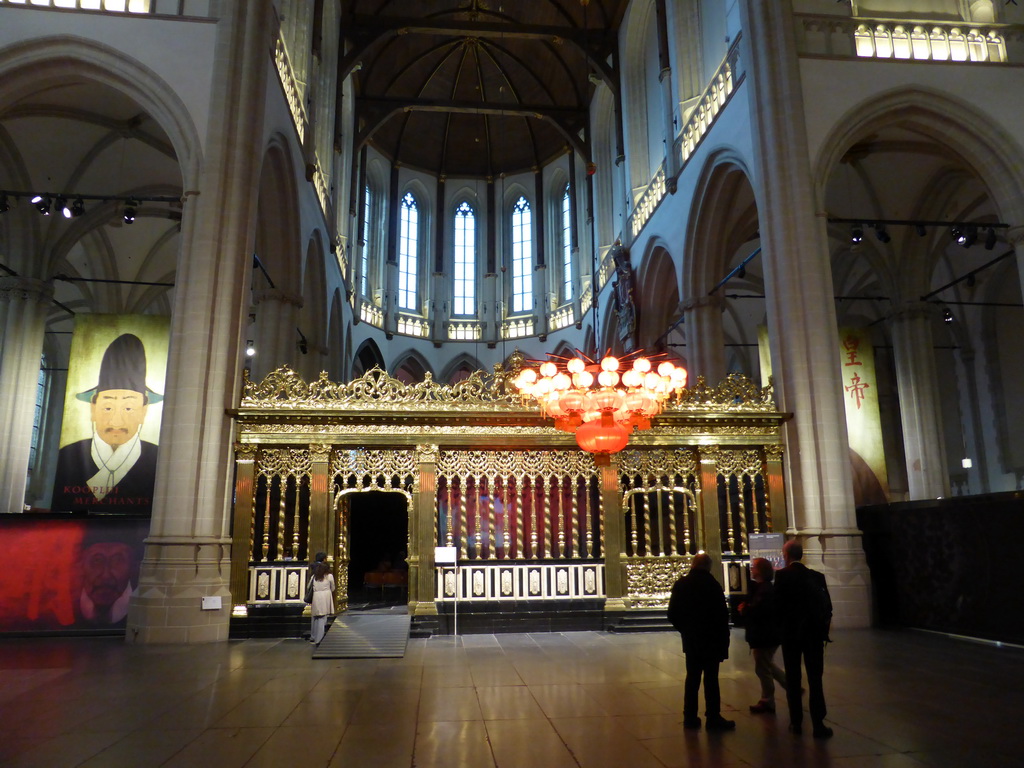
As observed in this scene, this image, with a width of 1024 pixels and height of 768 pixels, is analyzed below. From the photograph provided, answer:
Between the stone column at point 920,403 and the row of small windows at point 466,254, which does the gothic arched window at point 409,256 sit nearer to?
the row of small windows at point 466,254

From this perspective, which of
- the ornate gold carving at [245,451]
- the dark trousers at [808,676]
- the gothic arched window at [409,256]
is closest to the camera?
the dark trousers at [808,676]

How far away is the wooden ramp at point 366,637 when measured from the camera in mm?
8789

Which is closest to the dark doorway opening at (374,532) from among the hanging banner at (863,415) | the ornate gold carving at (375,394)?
the ornate gold carving at (375,394)

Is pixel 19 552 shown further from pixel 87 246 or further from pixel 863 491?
pixel 863 491

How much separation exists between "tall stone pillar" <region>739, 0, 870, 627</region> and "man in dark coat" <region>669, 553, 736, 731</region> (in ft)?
20.3

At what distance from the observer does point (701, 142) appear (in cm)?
1584

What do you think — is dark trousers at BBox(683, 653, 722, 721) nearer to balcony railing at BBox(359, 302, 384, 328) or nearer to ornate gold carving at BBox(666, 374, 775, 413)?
ornate gold carving at BBox(666, 374, 775, 413)

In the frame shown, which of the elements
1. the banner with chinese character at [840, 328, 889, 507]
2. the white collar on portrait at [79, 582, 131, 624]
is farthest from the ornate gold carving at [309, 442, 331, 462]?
the banner with chinese character at [840, 328, 889, 507]

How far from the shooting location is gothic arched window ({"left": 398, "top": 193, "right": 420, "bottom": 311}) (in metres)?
33.4

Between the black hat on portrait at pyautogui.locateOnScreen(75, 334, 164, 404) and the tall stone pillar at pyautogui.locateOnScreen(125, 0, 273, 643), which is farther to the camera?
the black hat on portrait at pyautogui.locateOnScreen(75, 334, 164, 404)

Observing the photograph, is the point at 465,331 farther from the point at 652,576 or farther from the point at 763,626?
the point at 763,626

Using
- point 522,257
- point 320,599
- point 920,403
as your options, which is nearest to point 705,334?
point 920,403

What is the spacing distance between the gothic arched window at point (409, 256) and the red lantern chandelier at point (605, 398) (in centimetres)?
2393

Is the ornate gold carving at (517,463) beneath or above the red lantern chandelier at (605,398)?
beneath
